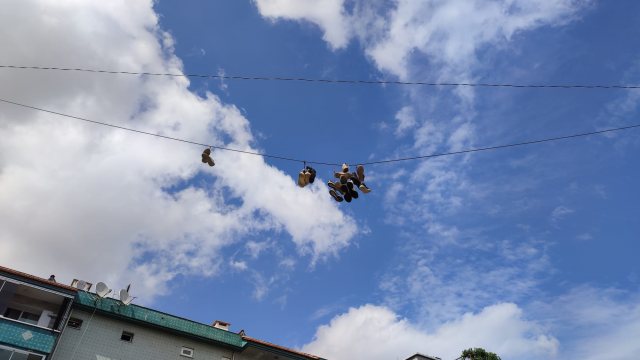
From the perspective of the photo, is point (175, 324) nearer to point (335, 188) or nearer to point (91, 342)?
point (91, 342)

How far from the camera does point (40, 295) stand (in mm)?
15594

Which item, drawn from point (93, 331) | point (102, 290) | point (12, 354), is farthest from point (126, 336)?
point (12, 354)

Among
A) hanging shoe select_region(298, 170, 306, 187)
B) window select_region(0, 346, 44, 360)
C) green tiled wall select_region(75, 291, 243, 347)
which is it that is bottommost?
window select_region(0, 346, 44, 360)

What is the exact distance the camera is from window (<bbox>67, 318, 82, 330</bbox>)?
51.2ft

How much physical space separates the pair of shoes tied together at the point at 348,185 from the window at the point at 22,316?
11.8 meters

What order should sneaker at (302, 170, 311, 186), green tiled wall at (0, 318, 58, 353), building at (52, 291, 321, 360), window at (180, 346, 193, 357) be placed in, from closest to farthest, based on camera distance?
sneaker at (302, 170, 311, 186), green tiled wall at (0, 318, 58, 353), building at (52, 291, 321, 360), window at (180, 346, 193, 357)

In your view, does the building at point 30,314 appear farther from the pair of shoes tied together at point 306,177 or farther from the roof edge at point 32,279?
the pair of shoes tied together at point 306,177

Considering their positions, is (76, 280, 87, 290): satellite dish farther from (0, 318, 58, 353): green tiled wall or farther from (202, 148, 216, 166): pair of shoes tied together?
(202, 148, 216, 166): pair of shoes tied together

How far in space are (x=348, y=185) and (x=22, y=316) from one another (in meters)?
12.9

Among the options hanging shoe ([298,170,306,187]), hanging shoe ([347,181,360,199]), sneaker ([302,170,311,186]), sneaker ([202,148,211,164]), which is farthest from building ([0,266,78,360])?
hanging shoe ([347,181,360,199])

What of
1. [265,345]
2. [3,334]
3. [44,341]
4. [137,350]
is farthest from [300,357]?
[3,334]

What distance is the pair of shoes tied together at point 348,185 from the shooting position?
1072 cm

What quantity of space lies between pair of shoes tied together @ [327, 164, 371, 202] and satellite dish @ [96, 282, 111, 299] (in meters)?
10.2

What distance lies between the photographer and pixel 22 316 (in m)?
15.4
